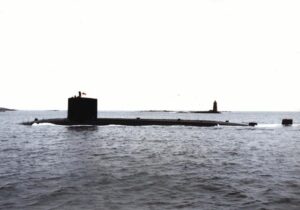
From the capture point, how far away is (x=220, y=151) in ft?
111

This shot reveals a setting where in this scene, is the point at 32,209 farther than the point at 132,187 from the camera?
No

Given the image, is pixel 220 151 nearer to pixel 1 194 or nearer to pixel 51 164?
pixel 51 164

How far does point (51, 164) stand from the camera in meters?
24.0

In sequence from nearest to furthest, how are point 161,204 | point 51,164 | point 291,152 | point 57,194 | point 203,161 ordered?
1. point 161,204
2. point 57,194
3. point 51,164
4. point 203,161
5. point 291,152

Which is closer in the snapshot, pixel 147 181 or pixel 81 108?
pixel 147 181

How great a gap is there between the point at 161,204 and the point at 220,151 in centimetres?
2082

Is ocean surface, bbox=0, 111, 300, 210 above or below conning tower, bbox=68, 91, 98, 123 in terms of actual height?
below

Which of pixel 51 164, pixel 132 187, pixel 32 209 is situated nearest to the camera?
pixel 32 209

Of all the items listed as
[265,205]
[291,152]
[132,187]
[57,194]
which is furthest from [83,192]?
[291,152]

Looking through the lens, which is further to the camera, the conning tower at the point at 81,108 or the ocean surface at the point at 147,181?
the conning tower at the point at 81,108

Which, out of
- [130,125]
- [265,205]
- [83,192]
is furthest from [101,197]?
[130,125]

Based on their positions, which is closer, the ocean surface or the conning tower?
the ocean surface

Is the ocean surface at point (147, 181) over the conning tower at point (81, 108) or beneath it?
beneath

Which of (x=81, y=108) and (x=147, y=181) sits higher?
(x=81, y=108)
